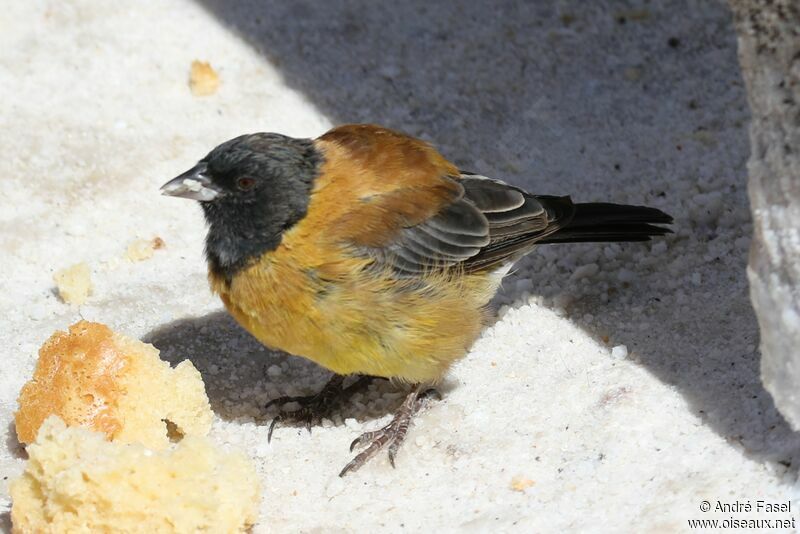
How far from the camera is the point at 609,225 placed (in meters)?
4.87

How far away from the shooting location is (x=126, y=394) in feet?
13.5

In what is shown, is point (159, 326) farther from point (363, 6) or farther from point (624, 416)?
point (363, 6)

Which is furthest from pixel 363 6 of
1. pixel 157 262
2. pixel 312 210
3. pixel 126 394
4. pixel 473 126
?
pixel 126 394

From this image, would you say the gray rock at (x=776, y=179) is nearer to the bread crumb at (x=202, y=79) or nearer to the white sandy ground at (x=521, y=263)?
the white sandy ground at (x=521, y=263)

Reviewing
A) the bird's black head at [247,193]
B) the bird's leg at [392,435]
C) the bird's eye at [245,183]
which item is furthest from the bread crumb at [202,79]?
the bird's leg at [392,435]

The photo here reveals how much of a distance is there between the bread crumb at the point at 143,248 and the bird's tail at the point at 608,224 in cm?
188

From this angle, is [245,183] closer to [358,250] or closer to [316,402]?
[358,250]

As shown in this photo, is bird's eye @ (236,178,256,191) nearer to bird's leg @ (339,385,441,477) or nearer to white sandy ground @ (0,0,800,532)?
white sandy ground @ (0,0,800,532)

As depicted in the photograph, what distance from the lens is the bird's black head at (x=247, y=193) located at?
4293 mm

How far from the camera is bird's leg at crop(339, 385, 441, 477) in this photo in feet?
13.9

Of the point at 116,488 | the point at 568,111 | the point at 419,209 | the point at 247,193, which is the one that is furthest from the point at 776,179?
the point at 568,111

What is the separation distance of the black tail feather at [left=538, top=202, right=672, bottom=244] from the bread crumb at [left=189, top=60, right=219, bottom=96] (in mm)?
2420

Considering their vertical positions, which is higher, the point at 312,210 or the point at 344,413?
the point at 312,210

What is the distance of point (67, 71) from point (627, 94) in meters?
3.16
